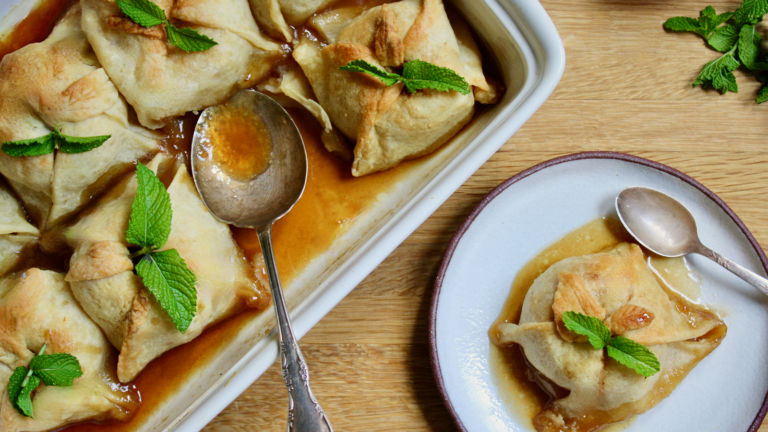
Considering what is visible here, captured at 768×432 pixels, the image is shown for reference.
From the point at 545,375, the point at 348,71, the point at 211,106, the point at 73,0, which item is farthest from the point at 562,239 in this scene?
the point at 73,0

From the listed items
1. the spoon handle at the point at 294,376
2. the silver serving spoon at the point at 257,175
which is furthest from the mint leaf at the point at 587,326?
the silver serving spoon at the point at 257,175

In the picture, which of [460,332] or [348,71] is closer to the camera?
[348,71]

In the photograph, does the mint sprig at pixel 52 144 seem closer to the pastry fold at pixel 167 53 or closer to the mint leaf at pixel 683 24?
the pastry fold at pixel 167 53

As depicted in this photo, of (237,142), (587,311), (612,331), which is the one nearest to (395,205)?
(237,142)

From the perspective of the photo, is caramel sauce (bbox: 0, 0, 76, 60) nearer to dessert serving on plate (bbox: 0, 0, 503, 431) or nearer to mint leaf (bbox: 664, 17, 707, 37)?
dessert serving on plate (bbox: 0, 0, 503, 431)

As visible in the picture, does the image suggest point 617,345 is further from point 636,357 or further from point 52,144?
point 52,144

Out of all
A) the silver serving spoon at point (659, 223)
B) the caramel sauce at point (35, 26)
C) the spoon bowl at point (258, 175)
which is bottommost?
the silver serving spoon at point (659, 223)

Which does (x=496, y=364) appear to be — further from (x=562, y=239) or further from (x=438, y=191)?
(x=438, y=191)
